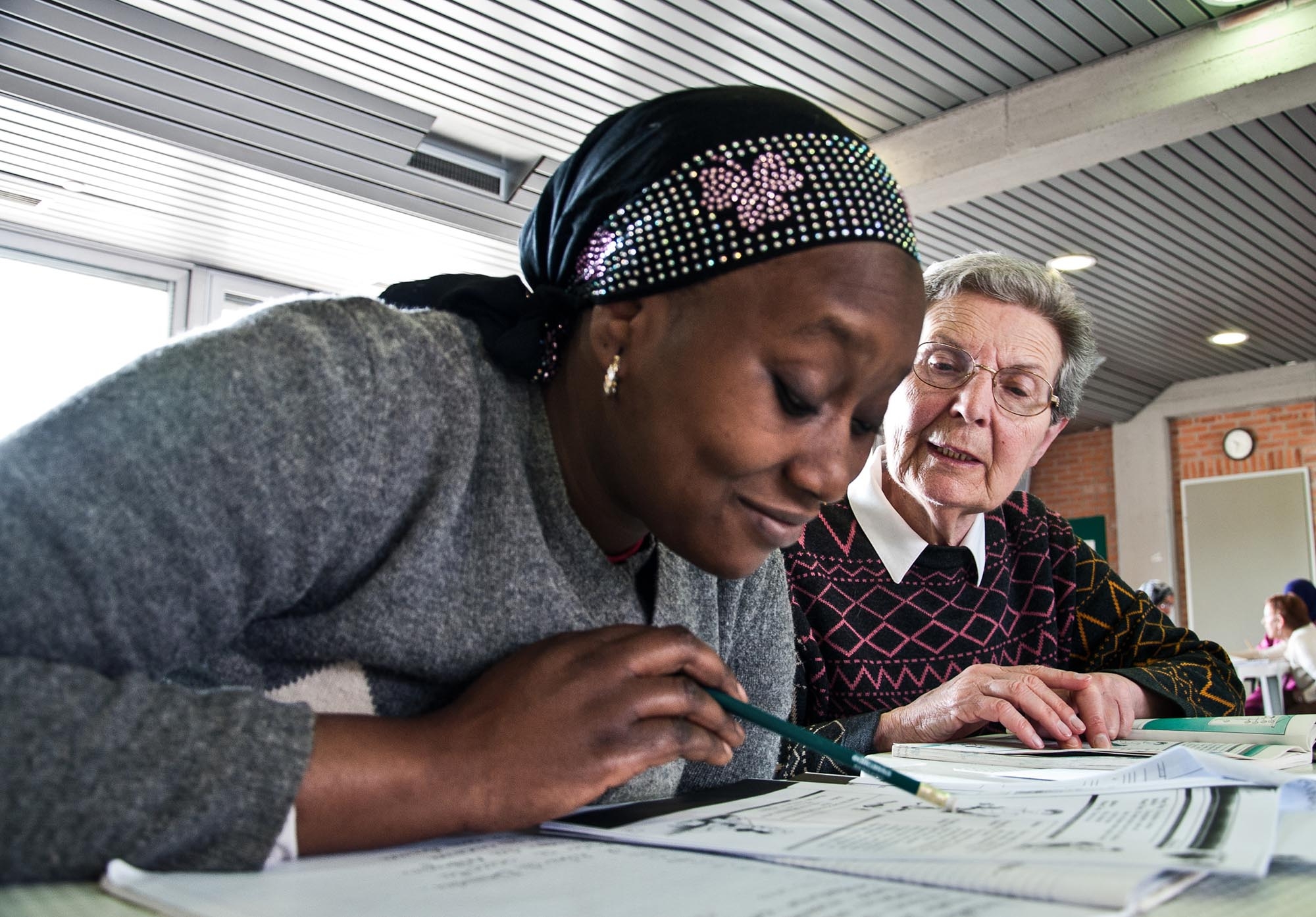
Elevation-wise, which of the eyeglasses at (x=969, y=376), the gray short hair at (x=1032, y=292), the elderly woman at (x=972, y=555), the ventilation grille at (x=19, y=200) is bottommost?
the elderly woman at (x=972, y=555)

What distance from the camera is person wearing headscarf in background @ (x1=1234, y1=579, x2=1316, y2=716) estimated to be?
23.8ft

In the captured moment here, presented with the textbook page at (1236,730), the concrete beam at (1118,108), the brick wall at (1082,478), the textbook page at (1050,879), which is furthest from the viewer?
the brick wall at (1082,478)

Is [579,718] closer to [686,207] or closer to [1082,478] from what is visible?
[686,207]

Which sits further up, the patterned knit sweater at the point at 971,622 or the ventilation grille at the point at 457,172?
the ventilation grille at the point at 457,172

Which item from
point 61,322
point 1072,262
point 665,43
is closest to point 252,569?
point 665,43

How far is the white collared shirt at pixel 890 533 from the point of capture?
1980mm

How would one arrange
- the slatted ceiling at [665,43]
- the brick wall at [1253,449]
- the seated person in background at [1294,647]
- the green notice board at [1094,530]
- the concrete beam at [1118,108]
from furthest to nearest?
the green notice board at [1094,530] → the brick wall at [1253,449] → the seated person in background at [1294,647] → the concrete beam at [1118,108] → the slatted ceiling at [665,43]

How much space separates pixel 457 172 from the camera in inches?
223

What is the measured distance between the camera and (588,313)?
1003 millimetres

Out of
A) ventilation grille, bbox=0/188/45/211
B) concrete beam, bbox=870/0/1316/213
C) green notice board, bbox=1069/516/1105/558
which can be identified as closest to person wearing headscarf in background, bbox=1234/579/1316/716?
green notice board, bbox=1069/516/1105/558

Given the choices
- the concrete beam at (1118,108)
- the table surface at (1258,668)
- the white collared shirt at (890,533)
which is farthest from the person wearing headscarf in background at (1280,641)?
the white collared shirt at (890,533)

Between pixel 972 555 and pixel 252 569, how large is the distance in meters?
1.53

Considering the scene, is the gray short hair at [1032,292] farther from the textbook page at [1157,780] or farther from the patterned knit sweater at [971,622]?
the textbook page at [1157,780]

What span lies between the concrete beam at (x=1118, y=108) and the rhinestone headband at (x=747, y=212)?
4.49 metres
